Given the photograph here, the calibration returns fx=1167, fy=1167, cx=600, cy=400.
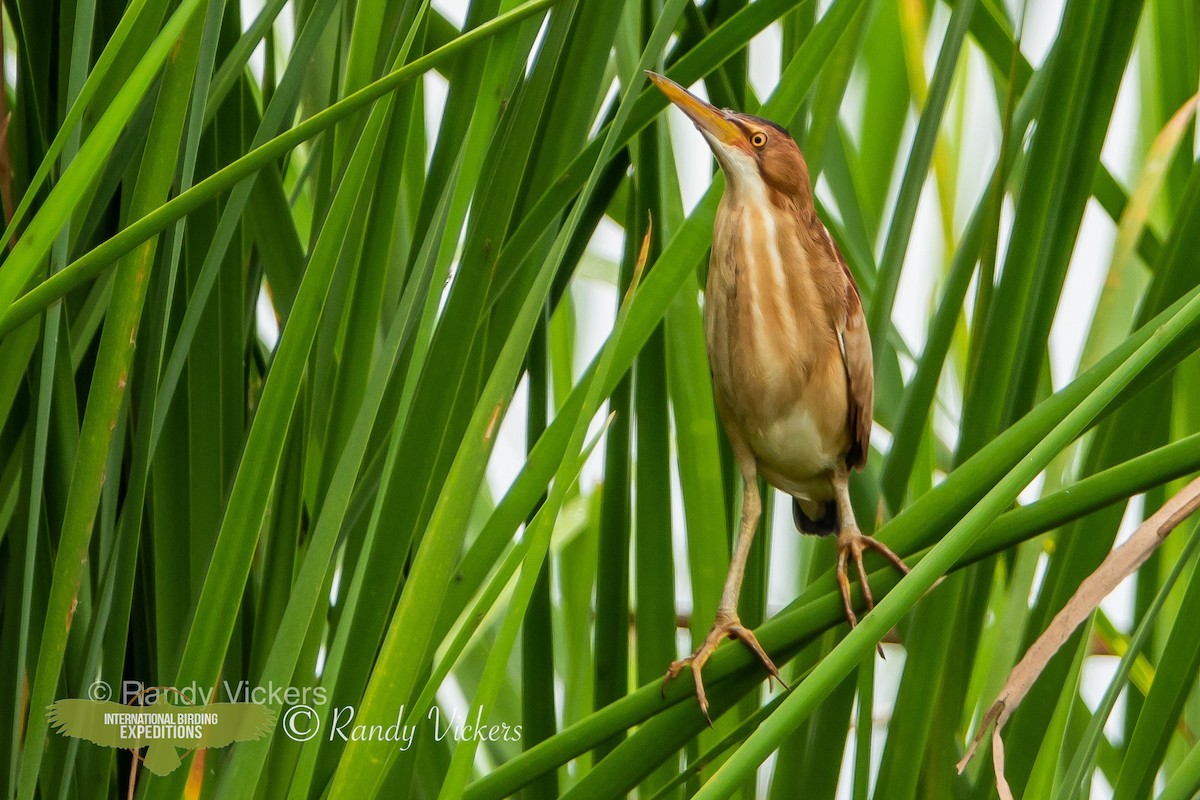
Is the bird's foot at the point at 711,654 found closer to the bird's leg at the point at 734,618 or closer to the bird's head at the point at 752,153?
the bird's leg at the point at 734,618

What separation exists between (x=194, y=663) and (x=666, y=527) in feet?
1.28

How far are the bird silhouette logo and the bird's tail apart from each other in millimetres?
740

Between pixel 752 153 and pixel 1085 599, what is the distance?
66 cm

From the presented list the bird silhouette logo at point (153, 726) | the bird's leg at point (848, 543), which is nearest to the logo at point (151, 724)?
the bird silhouette logo at point (153, 726)

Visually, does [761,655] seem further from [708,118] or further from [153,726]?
[708,118]

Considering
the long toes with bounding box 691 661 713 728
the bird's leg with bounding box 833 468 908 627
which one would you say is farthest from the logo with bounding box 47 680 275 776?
the bird's leg with bounding box 833 468 908 627

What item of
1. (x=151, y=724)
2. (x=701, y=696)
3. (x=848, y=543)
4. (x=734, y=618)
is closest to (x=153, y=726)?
(x=151, y=724)

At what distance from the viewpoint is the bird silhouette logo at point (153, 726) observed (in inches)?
27.8

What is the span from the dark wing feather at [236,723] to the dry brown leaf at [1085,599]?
395 mm

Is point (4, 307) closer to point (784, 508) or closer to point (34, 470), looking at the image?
point (34, 470)

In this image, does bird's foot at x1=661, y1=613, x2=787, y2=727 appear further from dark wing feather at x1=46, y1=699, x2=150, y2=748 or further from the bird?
dark wing feather at x1=46, y1=699, x2=150, y2=748

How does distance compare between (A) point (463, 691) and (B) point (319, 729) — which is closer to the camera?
(B) point (319, 729)

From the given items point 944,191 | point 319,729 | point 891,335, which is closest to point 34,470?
point 319,729

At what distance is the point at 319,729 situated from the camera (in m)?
0.62
